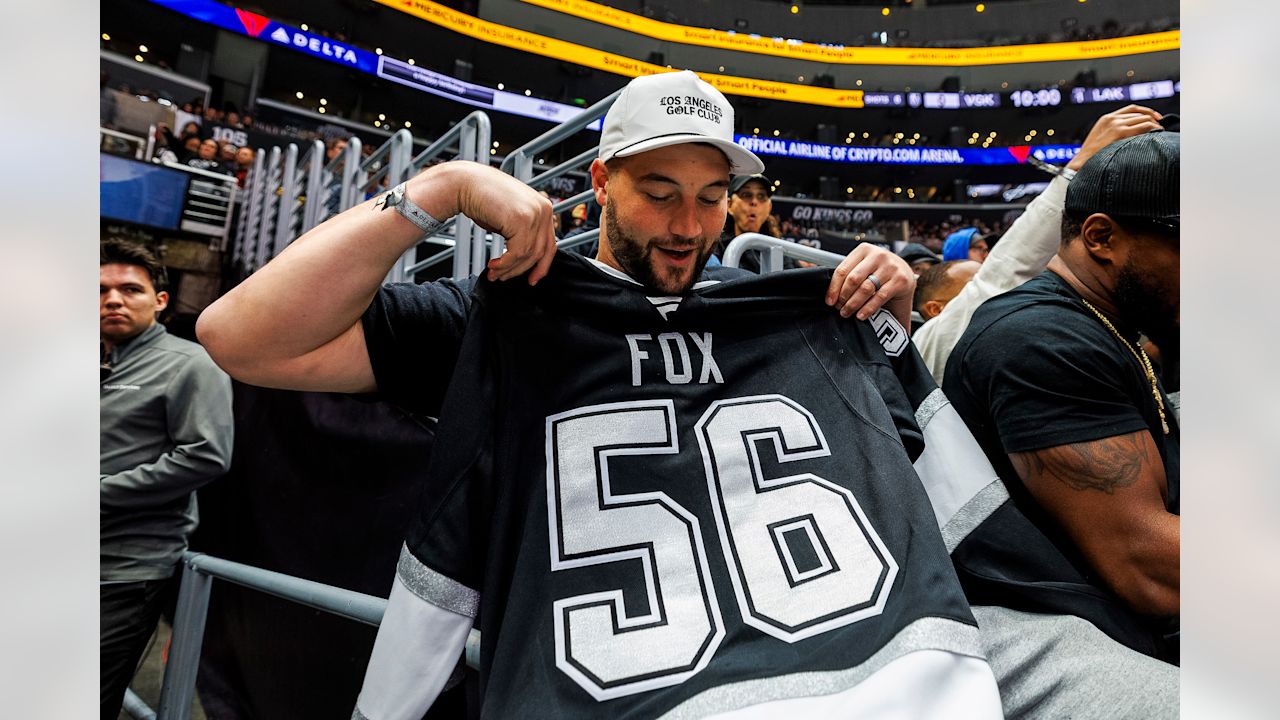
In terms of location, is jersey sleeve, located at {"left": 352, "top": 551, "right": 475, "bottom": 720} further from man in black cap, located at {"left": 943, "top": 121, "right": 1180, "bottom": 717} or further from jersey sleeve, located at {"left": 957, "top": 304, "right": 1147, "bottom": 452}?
jersey sleeve, located at {"left": 957, "top": 304, "right": 1147, "bottom": 452}

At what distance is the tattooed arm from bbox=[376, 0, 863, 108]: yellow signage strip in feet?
53.5

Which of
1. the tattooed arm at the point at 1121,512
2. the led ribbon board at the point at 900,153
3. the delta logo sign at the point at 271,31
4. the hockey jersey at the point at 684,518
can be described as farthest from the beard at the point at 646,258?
the led ribbon board at the point at 900,153

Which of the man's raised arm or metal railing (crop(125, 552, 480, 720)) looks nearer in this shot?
the man's raised arm

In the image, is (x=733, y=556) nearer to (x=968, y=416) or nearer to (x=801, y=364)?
(x=801, y=364)

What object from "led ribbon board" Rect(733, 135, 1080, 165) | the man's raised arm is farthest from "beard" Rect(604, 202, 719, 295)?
"led ribbon board" Rect(733, 135, 1080, 165)

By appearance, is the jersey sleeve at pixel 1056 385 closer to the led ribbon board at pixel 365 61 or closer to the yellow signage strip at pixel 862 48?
the led ribbon board at pixel 365 61

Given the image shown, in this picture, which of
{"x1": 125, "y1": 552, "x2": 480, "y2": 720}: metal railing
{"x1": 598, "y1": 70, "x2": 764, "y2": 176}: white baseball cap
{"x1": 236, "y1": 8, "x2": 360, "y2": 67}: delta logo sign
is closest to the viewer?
{"x1": 598, "y1": 70, "x2": 764, "y2": 176}: white baseball cap

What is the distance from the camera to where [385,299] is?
115 centimetres

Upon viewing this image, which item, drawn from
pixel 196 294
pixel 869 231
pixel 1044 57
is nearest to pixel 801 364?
pixel 196 294

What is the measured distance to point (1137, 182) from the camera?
1296 millimetres

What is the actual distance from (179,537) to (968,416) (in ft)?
7.98

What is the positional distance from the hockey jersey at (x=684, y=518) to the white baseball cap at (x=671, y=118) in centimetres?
29

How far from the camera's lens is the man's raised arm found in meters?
1.01

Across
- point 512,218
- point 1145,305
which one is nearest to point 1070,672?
point 1145,305
